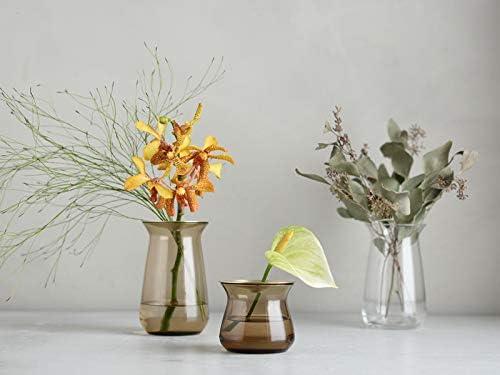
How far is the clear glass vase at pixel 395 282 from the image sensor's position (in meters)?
1.46

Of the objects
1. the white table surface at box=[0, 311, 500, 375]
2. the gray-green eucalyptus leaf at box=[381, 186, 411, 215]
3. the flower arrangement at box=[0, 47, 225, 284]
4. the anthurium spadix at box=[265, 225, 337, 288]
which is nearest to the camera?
the white table surface at box=[0, 311, 500, 375]

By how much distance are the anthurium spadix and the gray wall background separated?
440 mm

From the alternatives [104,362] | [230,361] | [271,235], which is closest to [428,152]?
[271,235]

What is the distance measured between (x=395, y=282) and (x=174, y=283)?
0.42 metres

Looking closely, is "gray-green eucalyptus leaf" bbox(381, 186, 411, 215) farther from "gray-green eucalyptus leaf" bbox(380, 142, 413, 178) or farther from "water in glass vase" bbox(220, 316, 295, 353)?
"water in glass vase" bbox(220, 316, 295, 353)

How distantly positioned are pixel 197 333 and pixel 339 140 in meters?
0.45

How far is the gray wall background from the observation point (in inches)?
65.4

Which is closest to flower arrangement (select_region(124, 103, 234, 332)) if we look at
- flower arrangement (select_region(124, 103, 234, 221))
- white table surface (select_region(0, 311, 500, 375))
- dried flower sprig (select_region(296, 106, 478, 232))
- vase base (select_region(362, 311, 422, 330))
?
flower arrangement (select_region(124, 103, 234, 221))

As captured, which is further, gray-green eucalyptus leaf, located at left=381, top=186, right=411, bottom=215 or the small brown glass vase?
gray-green eucalyptus leaf, located at left=381, top=186, right=411, bottom=215

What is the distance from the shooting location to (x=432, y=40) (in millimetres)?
1680

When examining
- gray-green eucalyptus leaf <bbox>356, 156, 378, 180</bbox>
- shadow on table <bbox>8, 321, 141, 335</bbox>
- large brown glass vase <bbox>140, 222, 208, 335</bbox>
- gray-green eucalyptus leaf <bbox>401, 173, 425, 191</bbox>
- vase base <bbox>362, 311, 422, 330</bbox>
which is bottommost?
shadow on table <bbox>8, 321, 141, 335</bbox>

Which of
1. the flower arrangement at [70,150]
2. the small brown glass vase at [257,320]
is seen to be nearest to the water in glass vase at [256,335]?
the small brown glass vase at [257,320]

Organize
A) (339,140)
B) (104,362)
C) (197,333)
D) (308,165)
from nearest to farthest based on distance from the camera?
1. (104,362)
2. (197,333)
3. (339,140)
4. (308,165)

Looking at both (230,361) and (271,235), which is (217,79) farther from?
(230,361)
